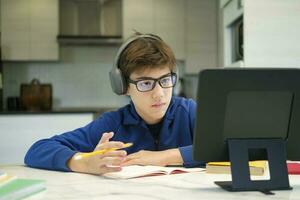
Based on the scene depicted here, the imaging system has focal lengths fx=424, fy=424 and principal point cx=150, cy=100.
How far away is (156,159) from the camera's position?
121 cm

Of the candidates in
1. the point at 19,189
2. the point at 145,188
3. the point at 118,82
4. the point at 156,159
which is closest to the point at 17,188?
the point at 19,189

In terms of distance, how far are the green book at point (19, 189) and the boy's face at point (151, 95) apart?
1.63 ft

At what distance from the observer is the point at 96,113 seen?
12.1 ft

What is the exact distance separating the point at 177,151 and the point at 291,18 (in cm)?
149

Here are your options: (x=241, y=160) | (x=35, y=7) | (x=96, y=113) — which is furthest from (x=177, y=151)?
(x=35, y=7)

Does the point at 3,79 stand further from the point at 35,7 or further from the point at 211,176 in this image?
the point at 211,176

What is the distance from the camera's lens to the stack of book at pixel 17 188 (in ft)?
2.59

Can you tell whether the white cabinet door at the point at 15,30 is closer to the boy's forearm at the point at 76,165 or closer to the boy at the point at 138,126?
the boy at the point at 138,126

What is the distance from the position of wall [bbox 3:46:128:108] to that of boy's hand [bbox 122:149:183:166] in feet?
10.0

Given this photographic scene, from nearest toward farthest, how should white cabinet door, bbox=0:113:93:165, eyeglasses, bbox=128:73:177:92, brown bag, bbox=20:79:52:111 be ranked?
eyeglasses, bbox=128:73:177:92 < white cabinet door, bbox=0:113:93:165 < brown bag, bbox=20:79:52:111

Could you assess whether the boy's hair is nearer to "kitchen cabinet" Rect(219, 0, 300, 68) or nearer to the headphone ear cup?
the headphone ear cup

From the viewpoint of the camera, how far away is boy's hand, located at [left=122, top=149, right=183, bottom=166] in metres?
1.21

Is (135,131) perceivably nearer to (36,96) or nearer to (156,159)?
(156,159)

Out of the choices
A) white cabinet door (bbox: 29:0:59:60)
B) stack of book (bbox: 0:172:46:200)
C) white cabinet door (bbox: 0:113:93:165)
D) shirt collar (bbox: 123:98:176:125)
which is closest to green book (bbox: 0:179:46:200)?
stack of book (bbox: 0:172:46:200)
